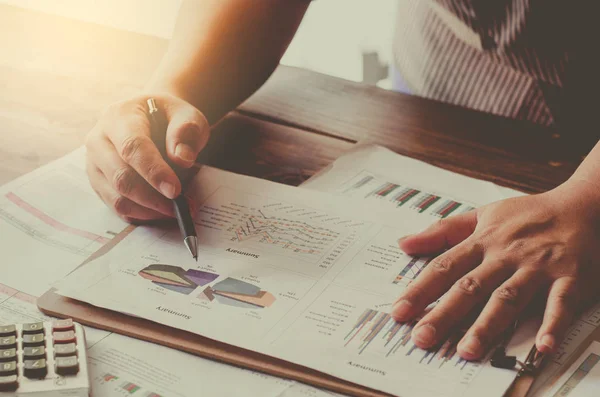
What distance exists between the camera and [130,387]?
0.57 metres

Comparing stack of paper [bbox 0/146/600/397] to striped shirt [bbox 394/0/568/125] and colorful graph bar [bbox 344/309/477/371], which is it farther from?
striped shirt [bbox 394/0/568/125]

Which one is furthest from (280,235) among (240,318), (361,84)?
(361,84)

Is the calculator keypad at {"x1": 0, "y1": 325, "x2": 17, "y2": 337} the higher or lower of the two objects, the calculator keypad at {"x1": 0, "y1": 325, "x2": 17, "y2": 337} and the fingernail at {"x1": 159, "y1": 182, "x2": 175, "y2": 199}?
the lower

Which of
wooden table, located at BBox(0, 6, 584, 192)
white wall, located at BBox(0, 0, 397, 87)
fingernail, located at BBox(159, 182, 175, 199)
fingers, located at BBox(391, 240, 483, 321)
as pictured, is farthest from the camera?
white wall, located at BBox(0, 0, 397, 87)

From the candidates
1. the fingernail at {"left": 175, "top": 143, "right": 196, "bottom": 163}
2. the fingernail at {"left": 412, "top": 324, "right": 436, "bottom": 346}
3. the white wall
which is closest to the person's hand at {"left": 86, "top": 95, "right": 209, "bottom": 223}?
the fingernail at {"left": 175, "top": 143, "right": 196, "bottom": 163}

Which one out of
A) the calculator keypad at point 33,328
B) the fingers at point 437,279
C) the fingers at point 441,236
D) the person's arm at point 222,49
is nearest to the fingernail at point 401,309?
the fingers at point 437,279

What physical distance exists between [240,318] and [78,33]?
89cm

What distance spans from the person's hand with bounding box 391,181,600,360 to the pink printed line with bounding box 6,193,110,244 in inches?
13.1

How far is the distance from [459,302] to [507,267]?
0.25 ft

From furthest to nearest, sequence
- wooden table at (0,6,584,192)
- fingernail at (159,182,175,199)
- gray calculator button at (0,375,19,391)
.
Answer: wooden table at (0,6,584,192) < fingernail at (159,182,175,199) < gray calculator button at (0,375,19,391)

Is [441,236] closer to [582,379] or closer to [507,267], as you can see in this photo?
[507,267]

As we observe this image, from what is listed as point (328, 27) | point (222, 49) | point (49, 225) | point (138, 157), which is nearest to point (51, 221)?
point (49, 225)

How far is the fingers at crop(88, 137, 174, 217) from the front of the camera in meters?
0.80

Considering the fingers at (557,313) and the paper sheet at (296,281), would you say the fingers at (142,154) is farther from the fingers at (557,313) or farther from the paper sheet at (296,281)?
the fingers at (557,313)
